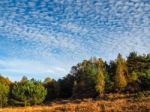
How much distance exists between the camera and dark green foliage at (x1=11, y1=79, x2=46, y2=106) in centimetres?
7025

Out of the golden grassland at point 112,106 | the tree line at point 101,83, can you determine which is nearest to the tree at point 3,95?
the tree line at point 101,83

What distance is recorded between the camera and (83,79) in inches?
3127

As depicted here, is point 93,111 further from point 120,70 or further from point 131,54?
point 131,54

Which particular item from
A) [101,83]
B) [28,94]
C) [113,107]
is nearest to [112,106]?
[113,107]

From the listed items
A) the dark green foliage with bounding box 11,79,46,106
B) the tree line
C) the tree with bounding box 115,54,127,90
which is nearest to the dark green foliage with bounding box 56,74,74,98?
the tree line

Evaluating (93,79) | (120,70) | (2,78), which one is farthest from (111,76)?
(2,78)

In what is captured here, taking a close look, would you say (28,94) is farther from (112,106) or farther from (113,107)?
(113,107)

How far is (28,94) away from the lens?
71125 mm

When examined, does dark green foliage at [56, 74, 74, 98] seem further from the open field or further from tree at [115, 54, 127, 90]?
the open field

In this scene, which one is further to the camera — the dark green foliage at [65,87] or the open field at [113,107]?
the dark green foliage at [65,87]

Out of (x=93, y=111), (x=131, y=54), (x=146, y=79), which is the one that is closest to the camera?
(x=93, y=111)

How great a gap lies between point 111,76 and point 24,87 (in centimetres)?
1970

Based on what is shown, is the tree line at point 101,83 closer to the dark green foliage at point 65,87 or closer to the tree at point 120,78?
the tree at point 120,78

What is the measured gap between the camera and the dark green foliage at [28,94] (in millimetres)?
70250
